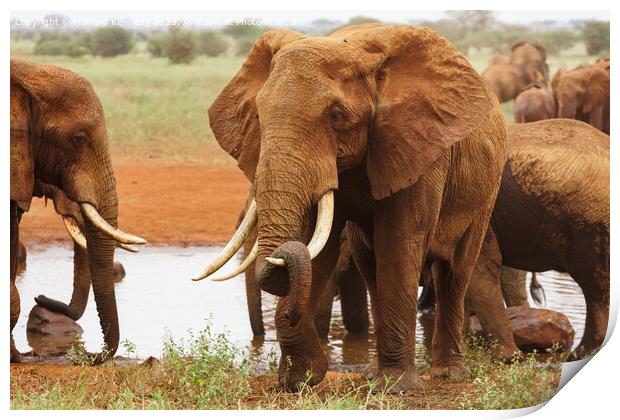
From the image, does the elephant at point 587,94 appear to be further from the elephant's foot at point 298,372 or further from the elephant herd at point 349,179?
the elephant's foot at point 298,372

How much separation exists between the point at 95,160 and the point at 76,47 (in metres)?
0.73

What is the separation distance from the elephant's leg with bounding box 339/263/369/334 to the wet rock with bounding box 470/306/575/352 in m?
0.61

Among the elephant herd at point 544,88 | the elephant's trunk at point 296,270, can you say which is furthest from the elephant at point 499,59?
the elephant's trunk at point 296,270

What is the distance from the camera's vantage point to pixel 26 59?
6.22 metres

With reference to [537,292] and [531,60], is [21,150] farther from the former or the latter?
[531,60]

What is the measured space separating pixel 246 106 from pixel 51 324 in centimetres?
223

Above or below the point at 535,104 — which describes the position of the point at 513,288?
below

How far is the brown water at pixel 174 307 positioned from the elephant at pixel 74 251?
0.16 metres

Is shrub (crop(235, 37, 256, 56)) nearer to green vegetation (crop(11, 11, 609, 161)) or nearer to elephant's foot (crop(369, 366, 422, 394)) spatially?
green vegetation (crop(11, 11, 609, 161))

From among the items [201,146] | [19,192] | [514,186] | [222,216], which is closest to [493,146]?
[514,186]

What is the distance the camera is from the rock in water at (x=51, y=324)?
24.2 feet

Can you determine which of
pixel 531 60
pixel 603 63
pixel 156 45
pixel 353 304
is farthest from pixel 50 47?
pixel 531 60

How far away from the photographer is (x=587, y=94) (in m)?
8.77

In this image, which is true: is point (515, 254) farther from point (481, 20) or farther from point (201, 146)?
point (201, 146)
